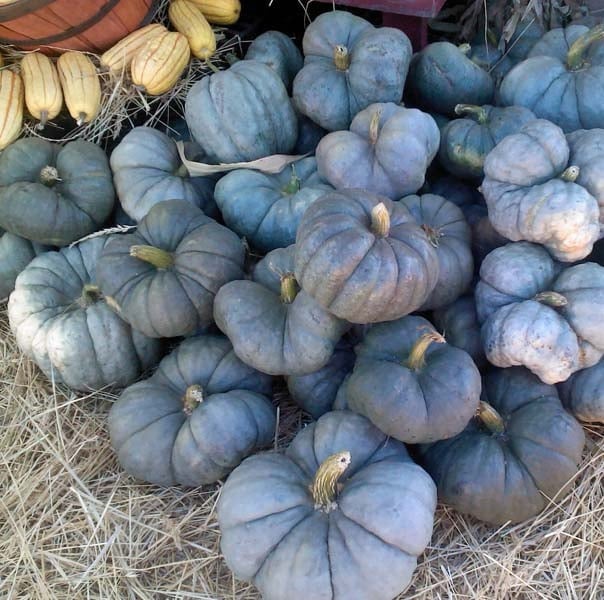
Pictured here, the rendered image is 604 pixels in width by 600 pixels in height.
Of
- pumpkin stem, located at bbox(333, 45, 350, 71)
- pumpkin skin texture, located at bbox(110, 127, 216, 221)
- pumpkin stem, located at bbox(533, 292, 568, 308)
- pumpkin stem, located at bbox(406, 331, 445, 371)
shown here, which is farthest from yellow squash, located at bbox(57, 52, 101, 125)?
pumpkin stem, located at bbox(533, 292, 568, 308)

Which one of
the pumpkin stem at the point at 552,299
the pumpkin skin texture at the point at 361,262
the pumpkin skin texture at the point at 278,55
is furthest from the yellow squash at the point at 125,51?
the pumpkin stem at the point at 552,299

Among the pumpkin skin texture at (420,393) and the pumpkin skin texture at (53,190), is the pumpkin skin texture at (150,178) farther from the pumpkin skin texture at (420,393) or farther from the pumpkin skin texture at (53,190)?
the pumpkin skin texture at (420,393)

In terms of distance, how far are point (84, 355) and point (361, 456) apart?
1.34 m

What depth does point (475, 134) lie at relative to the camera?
322 cm

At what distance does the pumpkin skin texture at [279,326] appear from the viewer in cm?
263

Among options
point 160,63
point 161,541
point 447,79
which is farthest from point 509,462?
point 160,63

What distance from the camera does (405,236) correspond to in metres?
2.49

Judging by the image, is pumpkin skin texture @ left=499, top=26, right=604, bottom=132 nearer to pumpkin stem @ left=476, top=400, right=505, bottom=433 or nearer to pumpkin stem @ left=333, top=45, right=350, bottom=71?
pumpkin stem @ left=333, top=45, right=350, bottom=71

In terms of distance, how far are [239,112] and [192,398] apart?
4.63ft

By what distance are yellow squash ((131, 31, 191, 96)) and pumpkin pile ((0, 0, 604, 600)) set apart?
0.07 ft

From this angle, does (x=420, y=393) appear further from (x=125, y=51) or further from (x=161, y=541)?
(x=125, y=51)

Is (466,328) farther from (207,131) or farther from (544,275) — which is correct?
(207,131)

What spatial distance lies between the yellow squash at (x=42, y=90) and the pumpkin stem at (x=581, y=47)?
2.52 metres

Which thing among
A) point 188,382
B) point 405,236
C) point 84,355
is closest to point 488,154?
point 405,236
